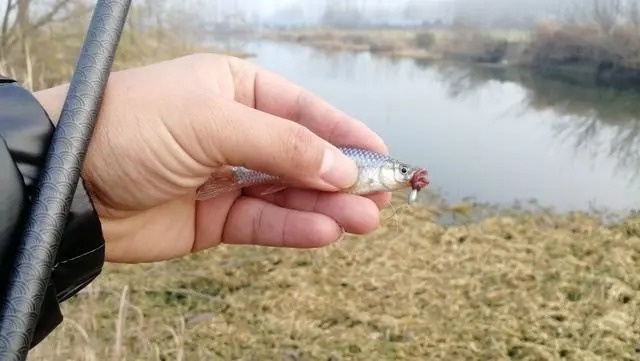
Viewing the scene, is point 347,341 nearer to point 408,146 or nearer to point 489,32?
point 408,146

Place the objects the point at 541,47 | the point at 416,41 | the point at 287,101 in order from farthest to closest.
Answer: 1. the point at 416,41
2. the point at 541,47
3. the point at 287,101

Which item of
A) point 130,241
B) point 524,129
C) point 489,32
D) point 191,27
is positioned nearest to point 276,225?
point 130,241

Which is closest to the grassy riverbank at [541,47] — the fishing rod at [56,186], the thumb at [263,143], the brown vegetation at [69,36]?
the brown vegetation at [69,36]

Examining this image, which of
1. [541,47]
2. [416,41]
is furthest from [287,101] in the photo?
[416,41]

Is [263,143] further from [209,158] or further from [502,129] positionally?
[502,129]

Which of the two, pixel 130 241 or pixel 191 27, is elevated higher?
pixel 130 241
